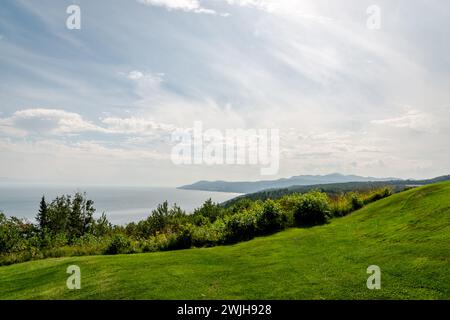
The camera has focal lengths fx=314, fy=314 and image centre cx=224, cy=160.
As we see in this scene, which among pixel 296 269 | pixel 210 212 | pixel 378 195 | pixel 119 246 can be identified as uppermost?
pixel 378 195

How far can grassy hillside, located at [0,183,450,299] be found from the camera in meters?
7.92

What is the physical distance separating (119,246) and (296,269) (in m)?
Result: 11.5

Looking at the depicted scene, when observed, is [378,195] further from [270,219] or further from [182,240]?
[182,240]

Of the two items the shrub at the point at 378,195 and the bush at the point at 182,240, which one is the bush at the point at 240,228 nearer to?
the bush at the point at 182,240

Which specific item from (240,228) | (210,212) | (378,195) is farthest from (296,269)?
(210,212)

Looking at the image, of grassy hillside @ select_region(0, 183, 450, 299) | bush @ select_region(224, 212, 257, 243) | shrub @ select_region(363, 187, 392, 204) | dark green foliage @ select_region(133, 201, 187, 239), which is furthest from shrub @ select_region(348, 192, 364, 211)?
dark green foliage @ select_region(133, 201, 187, 239)

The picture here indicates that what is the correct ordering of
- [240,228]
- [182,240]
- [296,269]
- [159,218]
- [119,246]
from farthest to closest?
1. [159,218]
2. [240,228]
3. [119,246]
4. [182,240]
5. [296,269]

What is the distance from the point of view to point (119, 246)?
17.7 meters

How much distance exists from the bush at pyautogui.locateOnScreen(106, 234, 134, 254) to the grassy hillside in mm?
3187

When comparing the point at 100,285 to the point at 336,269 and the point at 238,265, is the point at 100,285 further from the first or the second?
the point at 336,269

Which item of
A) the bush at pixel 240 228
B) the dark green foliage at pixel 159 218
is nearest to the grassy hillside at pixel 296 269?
the bush at pixel 240 228
